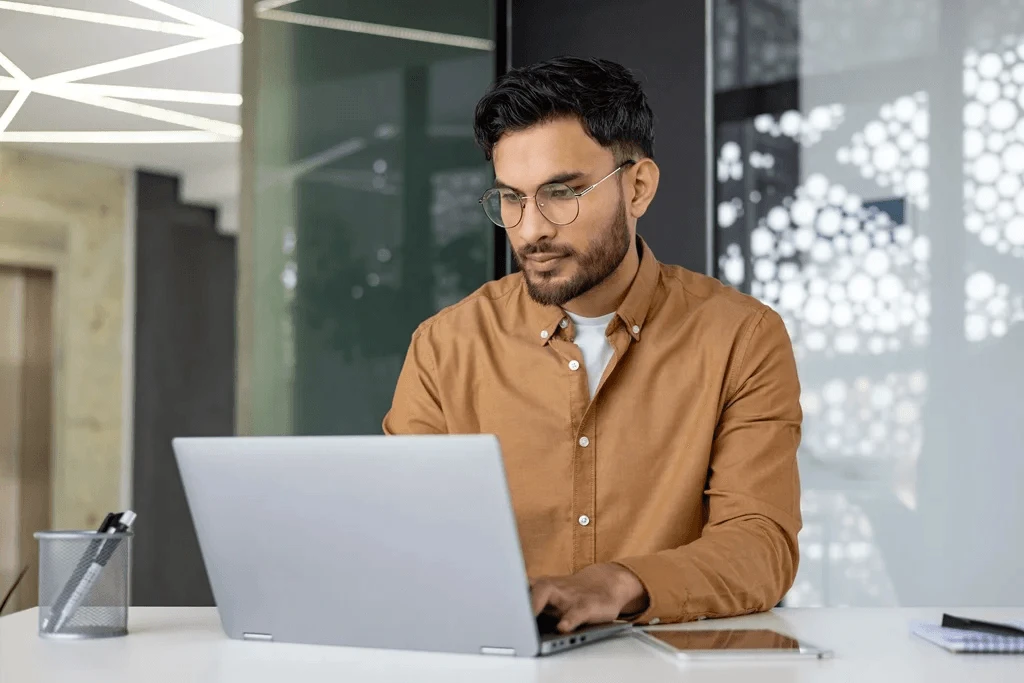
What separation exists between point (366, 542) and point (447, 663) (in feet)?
0.47

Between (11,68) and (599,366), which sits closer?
(599,366)

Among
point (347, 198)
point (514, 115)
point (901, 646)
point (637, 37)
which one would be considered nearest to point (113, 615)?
point (901, 646)

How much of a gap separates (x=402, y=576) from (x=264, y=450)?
0.19 metres

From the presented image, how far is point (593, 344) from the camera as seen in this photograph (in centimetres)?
195

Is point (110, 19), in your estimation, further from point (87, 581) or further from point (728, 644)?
point (728, 644)

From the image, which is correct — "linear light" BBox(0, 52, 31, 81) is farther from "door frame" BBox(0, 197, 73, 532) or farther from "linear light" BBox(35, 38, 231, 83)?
"door frame" BBox(0, 197, 73, 532)

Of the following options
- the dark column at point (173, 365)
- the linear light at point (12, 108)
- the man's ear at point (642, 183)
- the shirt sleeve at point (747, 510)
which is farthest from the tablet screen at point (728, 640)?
the dark column at point (173, 365)

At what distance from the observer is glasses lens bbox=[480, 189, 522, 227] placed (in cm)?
185

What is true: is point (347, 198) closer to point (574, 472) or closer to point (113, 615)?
point (574, 472)

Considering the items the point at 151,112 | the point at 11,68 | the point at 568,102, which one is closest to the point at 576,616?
the point at 568,102

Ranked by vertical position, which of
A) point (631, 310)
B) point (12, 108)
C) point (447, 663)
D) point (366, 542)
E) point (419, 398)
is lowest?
point (447, 663)

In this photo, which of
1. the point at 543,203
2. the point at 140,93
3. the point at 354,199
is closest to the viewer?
the point at 543,203

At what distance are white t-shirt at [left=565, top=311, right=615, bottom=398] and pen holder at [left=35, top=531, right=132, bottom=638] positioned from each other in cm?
86

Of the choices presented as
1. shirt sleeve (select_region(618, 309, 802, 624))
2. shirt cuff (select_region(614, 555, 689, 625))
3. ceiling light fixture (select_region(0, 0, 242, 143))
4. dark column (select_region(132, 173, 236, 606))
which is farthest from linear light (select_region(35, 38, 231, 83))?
shirt cuff (select_region(614, 555, 689, 625))
